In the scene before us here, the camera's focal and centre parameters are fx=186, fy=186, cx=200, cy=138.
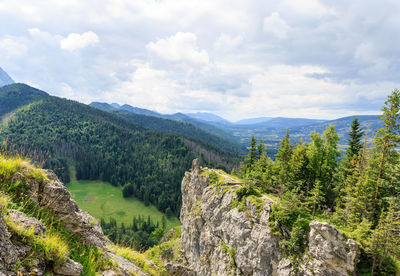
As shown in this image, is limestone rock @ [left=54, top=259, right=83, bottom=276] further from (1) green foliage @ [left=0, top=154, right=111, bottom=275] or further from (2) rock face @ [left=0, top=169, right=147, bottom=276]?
(1) green foliage @ [left=0, top=154, right=111, bottom=275]

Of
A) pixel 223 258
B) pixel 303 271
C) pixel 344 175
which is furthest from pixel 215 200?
pixel 344 175

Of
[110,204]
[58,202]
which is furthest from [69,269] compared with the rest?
[110,204]

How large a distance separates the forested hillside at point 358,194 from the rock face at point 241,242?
5.53ft

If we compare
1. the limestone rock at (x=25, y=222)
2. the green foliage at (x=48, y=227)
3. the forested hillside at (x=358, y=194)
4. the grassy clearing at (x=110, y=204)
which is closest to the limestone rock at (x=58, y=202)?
the green foliage at (x=48, y=227)

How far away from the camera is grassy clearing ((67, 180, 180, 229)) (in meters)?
118

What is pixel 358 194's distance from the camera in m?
28.9

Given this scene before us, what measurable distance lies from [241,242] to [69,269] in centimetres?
3050

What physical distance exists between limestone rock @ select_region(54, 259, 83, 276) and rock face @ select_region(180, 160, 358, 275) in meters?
26.5

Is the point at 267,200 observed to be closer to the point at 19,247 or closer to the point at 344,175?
the point at 344,175

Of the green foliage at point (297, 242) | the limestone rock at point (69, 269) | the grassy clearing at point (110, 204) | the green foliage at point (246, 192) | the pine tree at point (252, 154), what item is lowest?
the grassy clearing at point (110, 204)

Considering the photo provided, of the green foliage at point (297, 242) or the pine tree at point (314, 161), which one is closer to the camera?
the green foliage at point (297, 242)

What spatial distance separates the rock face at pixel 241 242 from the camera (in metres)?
22.8

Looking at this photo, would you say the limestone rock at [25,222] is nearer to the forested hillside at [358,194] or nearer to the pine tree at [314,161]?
the forested hillside at [358,194]

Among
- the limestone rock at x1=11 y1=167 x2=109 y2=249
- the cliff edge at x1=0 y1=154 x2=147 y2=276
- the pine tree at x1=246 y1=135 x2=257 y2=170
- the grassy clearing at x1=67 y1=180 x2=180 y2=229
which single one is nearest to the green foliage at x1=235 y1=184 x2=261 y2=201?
the pine tree at x1=246 y1=135 x2=257 y2=170
